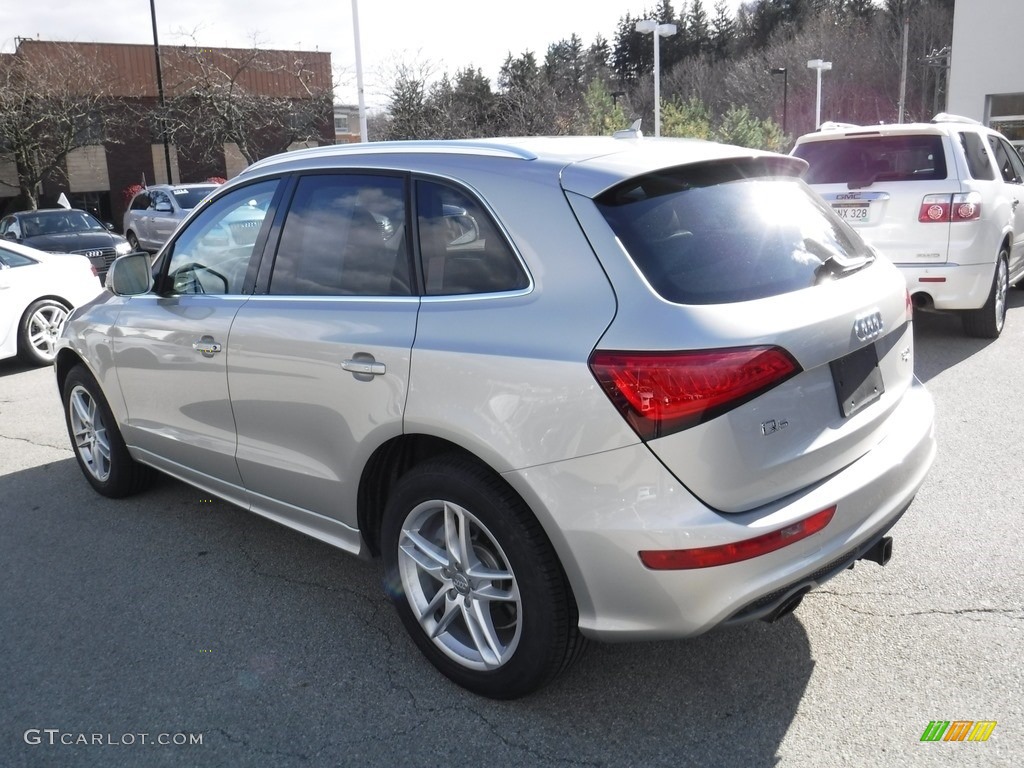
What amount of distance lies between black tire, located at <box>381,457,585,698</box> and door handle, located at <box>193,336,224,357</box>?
47.1 inches

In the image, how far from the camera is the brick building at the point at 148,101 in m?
33.5

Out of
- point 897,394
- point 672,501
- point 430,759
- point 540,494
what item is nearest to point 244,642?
point 430,759

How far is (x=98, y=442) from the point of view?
5004 mm

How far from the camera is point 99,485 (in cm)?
505

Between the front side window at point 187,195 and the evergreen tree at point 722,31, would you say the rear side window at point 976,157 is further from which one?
the evergreen tree at point 722,31

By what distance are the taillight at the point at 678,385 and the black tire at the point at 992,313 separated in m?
6.08

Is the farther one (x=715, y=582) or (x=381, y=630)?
(x=381, y=630)

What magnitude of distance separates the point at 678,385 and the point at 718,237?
2.00 ft

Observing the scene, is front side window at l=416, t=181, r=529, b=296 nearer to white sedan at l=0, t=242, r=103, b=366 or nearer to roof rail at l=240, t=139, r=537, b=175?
roof rail at l=240, t=139, r=537, b=175

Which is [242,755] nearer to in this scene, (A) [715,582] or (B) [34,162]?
(A) [715,582]

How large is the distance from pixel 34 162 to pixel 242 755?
3434cm

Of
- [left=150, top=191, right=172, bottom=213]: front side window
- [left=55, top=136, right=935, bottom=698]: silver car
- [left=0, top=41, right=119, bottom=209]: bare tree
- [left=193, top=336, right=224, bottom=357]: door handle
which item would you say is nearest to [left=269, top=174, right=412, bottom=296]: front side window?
[left=55, top=136, right=935, bottom=698]: silver car

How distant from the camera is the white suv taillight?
275 inches

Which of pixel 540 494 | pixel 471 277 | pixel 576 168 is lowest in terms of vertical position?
pixel 540 494
